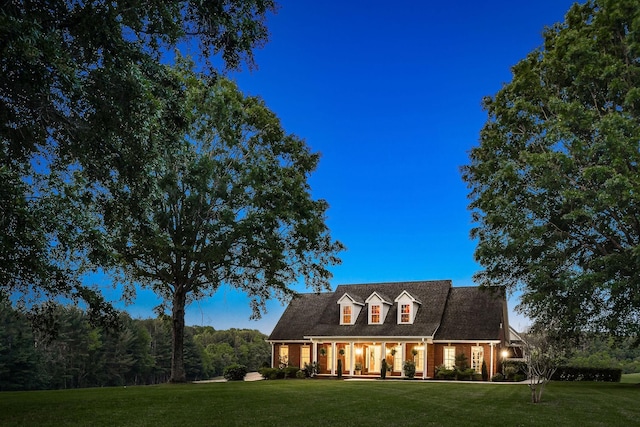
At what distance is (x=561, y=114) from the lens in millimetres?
21828

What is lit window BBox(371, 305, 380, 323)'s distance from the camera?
3947 cm

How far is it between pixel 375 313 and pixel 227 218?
18780 millimetres

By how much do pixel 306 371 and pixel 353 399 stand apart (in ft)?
65.2

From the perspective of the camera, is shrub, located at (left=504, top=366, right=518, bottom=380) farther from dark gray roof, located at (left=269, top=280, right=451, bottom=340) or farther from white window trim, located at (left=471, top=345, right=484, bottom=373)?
dark gray roof, located at (left=269, top=280, right=451, bottom=340)

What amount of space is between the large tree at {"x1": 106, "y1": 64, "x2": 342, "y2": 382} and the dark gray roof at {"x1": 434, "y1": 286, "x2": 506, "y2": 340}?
42.4 ft

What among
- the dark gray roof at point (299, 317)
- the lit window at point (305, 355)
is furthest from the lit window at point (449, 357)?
the dark gray roof at point (299, 317)

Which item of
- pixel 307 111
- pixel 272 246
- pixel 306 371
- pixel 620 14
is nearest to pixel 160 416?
pixel 272 246

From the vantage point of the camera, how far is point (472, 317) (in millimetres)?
36875

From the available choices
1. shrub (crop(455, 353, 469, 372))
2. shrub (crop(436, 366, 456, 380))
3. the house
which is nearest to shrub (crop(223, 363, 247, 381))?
the house

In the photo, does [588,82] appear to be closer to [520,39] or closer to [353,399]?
[520,39]

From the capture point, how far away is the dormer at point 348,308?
132ft

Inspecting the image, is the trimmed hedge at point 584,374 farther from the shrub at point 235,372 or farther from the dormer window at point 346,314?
the shrub at point 235,372

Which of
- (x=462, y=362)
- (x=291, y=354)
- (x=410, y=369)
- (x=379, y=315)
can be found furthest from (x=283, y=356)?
(x=462, y=362)

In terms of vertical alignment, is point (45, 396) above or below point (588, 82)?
below
